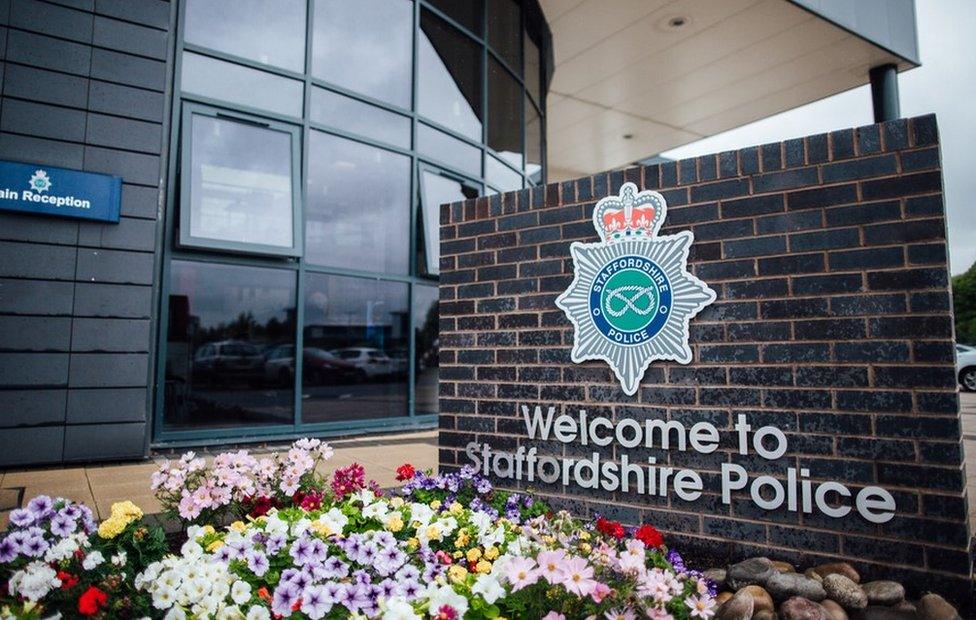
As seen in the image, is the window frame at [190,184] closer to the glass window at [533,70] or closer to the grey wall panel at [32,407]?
the grey wall panel at [32,407]

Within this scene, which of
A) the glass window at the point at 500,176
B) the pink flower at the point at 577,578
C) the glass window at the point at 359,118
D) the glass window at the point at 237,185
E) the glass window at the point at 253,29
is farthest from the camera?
the glass window at the point at 500,176

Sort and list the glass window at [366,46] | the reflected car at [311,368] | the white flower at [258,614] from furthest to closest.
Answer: the glass window at [366,46], the reflected car at [311,368], the white flower at [258,614]

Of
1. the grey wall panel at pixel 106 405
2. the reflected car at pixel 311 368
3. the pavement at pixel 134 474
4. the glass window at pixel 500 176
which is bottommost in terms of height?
the pavement at pixel 134 474

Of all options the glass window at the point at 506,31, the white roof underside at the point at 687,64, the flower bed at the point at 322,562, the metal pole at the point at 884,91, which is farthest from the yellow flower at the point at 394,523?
the metal pole at the point at 884,91

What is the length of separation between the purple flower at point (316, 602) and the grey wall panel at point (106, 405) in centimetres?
368

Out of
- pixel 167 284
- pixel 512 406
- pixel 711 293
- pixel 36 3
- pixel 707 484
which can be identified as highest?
pixel 36 3

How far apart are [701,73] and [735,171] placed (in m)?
8.59

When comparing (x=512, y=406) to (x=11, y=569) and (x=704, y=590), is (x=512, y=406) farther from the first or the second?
(x=11, y=569)

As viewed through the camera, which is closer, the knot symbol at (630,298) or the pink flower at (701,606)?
the pink flower at (701,606)

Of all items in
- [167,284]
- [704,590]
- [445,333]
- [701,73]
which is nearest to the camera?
[704,590]

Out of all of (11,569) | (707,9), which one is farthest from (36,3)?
(707,9)

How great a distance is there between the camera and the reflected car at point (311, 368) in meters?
5.79

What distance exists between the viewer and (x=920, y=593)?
7.17 ft

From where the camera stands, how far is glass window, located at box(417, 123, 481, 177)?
7.02 meters
